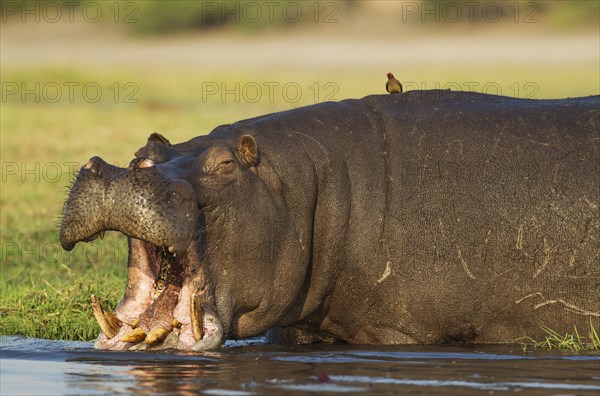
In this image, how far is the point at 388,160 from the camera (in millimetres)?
6602

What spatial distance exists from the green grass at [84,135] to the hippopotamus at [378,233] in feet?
4.18

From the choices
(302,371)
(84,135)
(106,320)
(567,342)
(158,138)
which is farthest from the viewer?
(84,135)

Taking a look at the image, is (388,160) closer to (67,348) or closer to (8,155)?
(67,348)

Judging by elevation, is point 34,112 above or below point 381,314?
above

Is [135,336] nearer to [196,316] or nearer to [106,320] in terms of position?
[106,320]

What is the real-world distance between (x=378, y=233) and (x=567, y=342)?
3.30 feet

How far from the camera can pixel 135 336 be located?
241 inches

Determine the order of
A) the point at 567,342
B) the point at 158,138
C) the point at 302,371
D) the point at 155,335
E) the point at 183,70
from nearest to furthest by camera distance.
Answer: the point at 302,371 → the point at 155,335 → the point at 567,342 → the point at 158,138 → the point at 183,70

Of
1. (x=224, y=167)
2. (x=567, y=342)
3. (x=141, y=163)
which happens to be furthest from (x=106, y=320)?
(x=567, y=342)

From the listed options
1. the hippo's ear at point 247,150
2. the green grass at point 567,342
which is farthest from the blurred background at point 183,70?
the green grass at point 567,342

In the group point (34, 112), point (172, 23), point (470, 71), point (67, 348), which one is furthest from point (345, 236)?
point (172, 23)

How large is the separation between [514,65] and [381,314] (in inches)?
831

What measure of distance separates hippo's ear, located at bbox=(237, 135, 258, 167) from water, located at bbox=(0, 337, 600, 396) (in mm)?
891

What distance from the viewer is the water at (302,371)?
5.31 m
